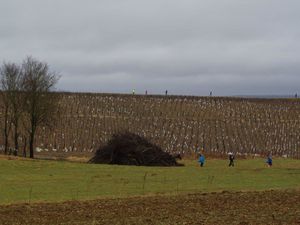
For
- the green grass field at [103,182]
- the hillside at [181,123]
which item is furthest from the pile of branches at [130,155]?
the hillside at [181,123]

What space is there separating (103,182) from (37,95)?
36.0 m

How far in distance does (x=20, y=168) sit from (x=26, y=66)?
Result: 97.4 ft

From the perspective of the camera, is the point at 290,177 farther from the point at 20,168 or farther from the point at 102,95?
the point at 102,95

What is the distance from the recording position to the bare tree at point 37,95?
72.1 meters

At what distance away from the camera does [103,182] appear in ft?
128

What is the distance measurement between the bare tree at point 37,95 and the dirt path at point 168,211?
45370 millimetres

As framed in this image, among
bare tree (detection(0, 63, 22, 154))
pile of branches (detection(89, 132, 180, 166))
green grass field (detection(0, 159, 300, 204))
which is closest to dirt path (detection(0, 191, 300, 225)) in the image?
green grass field (detection(0, 159, 300, 204))

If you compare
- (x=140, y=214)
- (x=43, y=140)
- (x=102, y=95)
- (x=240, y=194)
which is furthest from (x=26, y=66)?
(x=140, y=214)

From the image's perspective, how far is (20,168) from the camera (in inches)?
1916

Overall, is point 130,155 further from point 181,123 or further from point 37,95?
point 181,123

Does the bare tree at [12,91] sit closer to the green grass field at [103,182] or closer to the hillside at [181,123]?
the hillside at [181,123]

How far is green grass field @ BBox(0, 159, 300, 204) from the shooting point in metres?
32.1

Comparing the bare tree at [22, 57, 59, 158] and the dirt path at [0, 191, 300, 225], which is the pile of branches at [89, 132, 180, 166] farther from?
the dirt path at [0, 191, 300, 225]

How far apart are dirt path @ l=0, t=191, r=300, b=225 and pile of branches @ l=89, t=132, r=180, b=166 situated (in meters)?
33.5
